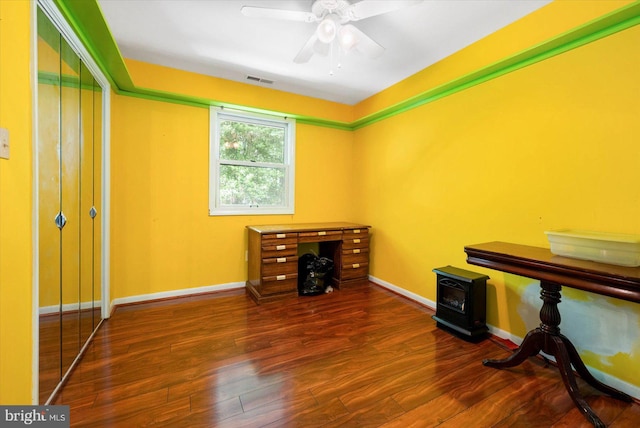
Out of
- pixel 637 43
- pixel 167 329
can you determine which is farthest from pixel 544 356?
pixel 167 329

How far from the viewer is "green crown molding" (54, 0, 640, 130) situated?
65.3 inches

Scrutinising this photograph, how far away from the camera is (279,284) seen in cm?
317

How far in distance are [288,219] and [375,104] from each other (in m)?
2.04

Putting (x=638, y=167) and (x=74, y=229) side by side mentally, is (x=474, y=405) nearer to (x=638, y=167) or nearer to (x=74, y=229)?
(x=638, y=167)

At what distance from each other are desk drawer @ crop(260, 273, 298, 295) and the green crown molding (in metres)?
2.17

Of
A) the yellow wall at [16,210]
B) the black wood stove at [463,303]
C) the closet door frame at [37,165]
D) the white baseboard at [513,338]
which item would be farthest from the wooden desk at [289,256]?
the yellow wall at [16,210]

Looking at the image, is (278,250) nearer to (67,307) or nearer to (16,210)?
(67,307)

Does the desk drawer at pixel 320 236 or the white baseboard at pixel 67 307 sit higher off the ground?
the desk drawer at pixel 320 236

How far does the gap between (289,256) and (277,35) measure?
7.49 feet

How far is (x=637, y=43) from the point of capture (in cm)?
164

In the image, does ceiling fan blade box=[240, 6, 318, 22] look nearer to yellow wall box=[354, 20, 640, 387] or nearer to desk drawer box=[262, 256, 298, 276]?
yellow wall box=[354, 20, 640, 387]

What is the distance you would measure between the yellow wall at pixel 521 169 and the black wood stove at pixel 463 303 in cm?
16

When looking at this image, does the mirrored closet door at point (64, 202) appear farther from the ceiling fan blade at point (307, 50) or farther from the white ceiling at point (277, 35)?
the ceiling fan blade at point (307, 50)

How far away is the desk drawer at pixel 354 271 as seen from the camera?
3.64 meters
